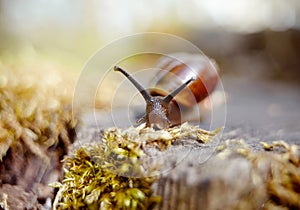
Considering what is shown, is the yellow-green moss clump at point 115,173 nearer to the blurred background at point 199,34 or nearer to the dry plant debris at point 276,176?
the dry plant debris at point 276,176

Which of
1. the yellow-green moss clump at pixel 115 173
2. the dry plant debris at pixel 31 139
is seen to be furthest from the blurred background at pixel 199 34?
the yellow-green moss clump at pixel 115 173

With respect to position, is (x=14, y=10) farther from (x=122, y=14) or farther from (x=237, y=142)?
(x=237, y=142)

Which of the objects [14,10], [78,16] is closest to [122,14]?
[78,16]

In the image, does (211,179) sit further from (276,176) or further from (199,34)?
→ (199,34)

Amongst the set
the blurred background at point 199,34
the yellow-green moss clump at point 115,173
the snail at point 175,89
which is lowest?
the yellow-green moss clump at point 115,173

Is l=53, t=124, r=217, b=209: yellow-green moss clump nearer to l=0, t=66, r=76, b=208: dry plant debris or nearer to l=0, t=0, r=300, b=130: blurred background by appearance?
l=0, t=66, r=76, b=208: dry plant debris

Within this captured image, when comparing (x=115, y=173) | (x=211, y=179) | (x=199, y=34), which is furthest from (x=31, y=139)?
(x=199, y=34)
